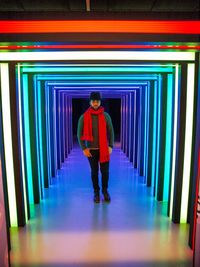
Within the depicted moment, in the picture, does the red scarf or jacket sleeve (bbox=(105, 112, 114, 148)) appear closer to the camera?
the red scarf

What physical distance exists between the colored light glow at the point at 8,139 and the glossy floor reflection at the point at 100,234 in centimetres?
32

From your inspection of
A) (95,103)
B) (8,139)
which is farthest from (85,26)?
(95,103)

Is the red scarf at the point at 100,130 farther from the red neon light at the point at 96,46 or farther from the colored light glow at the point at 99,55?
the red neon light at the point at 96,46

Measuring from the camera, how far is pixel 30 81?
3.63 m

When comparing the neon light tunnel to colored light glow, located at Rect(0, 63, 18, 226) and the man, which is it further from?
the man

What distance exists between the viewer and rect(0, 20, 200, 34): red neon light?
1.68m

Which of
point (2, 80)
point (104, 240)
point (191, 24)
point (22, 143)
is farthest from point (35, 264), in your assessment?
point (191, 24)

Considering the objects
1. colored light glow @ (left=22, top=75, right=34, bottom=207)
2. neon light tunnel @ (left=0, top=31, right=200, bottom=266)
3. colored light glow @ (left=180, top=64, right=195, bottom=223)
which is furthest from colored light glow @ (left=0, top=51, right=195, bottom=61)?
colored light glow @ (left=22, top=75, right=34, bottom=207)

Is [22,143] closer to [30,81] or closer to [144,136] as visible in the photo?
[30,81]

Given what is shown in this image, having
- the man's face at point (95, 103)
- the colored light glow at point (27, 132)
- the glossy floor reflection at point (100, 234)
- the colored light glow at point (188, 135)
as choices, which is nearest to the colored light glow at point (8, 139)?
the glossy floor reflection at point (100, 234)

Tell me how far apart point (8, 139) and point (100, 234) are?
1.50 metres

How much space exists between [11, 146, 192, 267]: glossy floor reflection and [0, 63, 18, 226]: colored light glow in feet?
1.05

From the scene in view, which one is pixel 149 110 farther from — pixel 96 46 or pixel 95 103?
pixel 96 46

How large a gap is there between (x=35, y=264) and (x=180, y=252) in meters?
1.40
